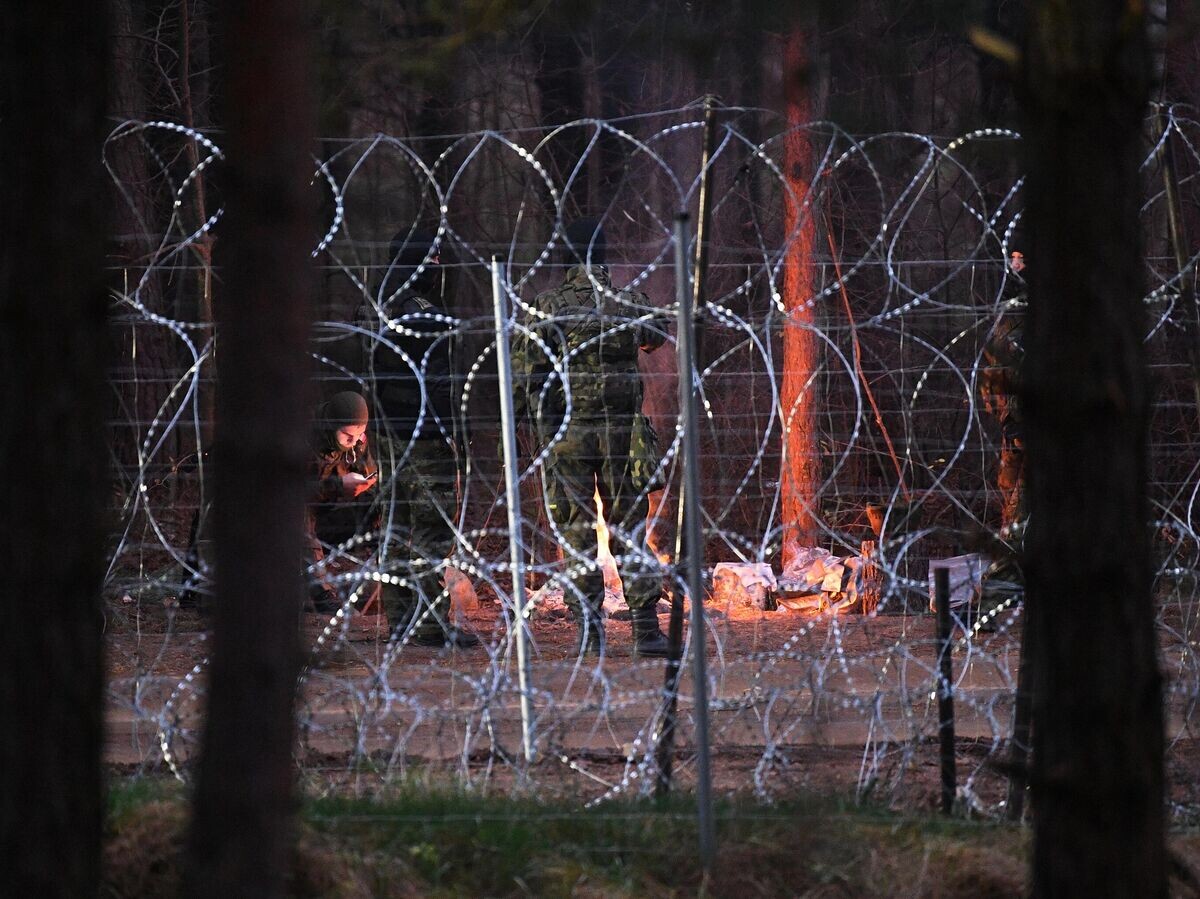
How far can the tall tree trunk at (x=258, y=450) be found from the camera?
2.66 metres

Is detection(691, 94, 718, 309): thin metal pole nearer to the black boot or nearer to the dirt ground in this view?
the dirt ground

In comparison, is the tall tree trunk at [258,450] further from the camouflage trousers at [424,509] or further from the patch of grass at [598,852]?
the camouflage trousers at [424,509]

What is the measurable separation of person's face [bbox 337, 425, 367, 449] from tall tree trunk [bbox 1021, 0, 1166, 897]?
6.61 meters

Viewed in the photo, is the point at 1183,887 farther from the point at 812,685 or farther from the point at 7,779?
the point at 7,779

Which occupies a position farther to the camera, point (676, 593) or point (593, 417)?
point (593, 417)

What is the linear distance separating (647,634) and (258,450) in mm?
5416

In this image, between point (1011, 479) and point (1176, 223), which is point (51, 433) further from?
point (1011, 479)

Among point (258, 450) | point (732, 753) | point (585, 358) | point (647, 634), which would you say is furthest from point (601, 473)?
point (258, 450)

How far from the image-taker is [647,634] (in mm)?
7957

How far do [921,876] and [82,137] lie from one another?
8.72 feet

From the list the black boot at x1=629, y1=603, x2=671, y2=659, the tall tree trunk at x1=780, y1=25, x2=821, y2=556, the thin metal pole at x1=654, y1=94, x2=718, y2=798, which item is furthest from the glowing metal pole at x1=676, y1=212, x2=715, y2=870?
the tall tree trunk at x1=780, y1=25, x2=821, y2=556

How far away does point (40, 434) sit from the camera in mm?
2947

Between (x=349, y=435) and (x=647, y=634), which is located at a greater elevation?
(x=349, y=435)

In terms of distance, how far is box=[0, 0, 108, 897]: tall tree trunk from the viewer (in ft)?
9.61
